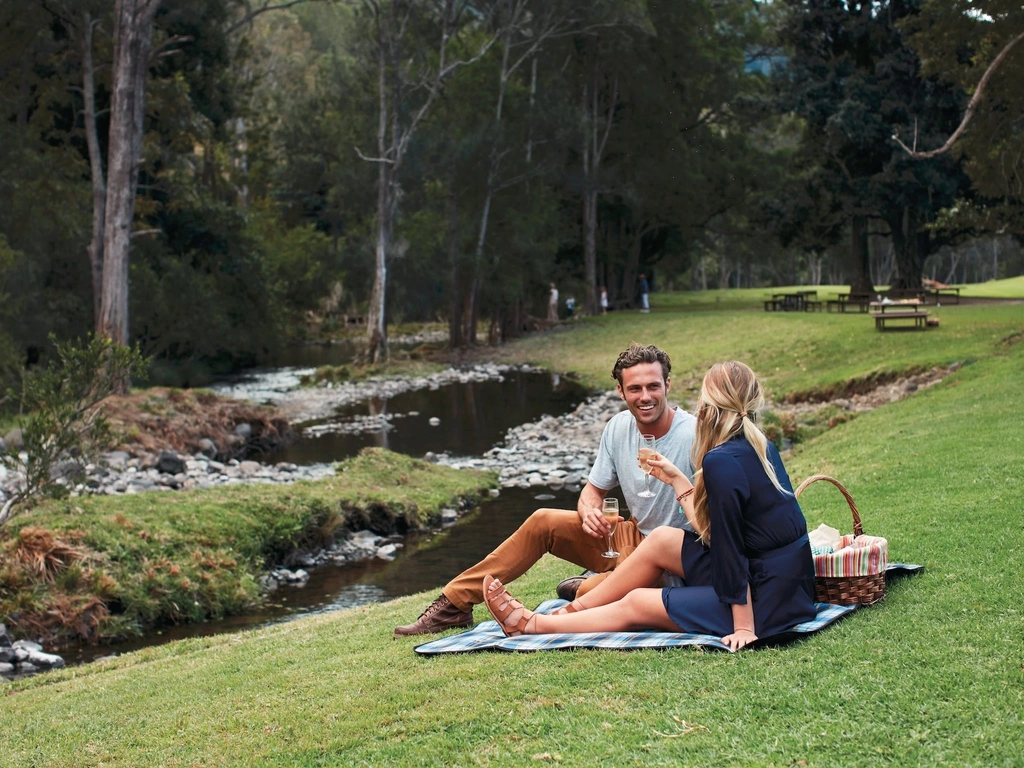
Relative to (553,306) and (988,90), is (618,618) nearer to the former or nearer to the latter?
(988,90)

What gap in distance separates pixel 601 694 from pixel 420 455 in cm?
1751

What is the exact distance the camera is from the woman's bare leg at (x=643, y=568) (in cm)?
666

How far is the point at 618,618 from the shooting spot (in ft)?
21.9

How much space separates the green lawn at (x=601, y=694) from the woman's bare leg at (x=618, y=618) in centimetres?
36

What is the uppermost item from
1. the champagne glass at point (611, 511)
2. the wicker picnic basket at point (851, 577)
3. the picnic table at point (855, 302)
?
the picnic table at point (855, 302)

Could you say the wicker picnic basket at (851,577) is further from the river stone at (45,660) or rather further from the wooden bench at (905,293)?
the wooden bench at (905,293)

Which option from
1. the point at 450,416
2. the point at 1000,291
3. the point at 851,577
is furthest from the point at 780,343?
the point at 851,577

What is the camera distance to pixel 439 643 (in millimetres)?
7078

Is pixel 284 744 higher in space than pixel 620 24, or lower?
lower

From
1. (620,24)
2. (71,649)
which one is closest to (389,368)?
(620,24)

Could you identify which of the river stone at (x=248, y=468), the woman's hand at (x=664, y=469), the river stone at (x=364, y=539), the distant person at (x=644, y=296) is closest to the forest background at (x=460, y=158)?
the distant person at (x=644, y=296)

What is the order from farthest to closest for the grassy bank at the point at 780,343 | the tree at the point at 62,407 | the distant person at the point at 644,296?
the distant person at the point at 644,296 → the grassy bank at the point at 780,343 → the tree at the point at 62,407

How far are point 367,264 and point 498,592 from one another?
39.9 meters

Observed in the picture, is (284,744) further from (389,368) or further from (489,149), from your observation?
(489,149)
